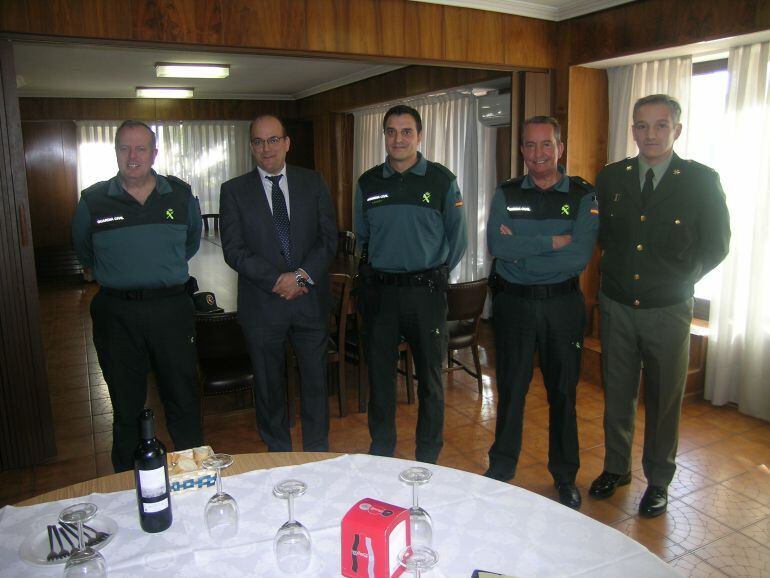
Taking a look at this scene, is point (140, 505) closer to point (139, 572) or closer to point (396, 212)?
point (139, 572)

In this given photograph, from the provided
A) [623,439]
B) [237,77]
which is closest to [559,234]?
[623,439]

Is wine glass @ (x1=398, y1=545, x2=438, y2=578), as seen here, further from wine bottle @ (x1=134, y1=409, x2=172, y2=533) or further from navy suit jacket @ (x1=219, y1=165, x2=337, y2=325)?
navy suit jacket @ (x1=219, y1=165, x2=337, y2=325)

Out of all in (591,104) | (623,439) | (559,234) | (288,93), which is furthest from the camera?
(288,93)

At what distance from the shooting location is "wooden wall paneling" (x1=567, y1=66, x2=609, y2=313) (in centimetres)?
480

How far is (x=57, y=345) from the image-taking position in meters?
6.21

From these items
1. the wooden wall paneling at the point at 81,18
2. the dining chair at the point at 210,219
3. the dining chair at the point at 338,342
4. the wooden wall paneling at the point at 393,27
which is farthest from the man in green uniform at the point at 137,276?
the dining chair at the point at 210,219

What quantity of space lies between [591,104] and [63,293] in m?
7.38

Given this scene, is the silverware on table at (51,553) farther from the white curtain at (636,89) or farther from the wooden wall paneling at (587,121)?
the white curtain at (636,89)

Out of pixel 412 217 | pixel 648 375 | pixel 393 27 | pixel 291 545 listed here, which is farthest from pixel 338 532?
pixel 393 27

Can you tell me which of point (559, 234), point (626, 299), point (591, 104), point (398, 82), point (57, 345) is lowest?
point (57, 345)

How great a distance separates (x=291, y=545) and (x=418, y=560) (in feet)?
1.01

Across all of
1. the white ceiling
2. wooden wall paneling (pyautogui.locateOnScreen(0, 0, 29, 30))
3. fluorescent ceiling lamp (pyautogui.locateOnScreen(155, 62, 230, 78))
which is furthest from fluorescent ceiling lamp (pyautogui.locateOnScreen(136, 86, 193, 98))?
wooden wall paneling (pyautogui.locateOnScreen(0, 0, 29, 30))

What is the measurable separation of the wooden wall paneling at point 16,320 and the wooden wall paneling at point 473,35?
2.60 m

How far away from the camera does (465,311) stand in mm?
4223
